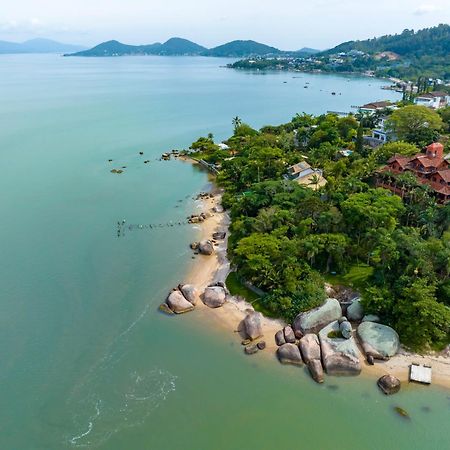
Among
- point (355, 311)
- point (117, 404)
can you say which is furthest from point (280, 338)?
point (117, 404)

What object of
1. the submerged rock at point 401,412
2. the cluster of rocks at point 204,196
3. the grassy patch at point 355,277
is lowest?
the submerged rock at point 401,412

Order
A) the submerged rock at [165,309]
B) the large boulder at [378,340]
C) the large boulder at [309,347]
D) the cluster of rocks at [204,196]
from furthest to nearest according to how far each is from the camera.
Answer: the cluster of rocks at [204,196], the submerged rock at [165,309], the large boulder at [309,347], the large boulder at [378,340]

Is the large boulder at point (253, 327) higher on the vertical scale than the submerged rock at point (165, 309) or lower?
higher

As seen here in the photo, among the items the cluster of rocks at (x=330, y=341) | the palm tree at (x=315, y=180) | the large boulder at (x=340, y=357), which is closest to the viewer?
the large boulder at (x=340, y=357)

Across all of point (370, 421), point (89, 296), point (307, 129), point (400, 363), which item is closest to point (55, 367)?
point (89, 296)

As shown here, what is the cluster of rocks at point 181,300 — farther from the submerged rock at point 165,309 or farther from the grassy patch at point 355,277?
the grassy patch at point 355,277

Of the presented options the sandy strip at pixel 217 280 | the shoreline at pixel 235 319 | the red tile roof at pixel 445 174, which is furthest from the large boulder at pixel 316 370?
the red tile roof at pixel 445 174

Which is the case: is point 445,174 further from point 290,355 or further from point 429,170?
point 290,355

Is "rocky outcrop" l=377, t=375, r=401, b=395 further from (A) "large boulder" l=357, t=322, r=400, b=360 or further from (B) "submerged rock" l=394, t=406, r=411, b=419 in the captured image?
(A) "large boulder" l=357, t=322, r=400, b=360
